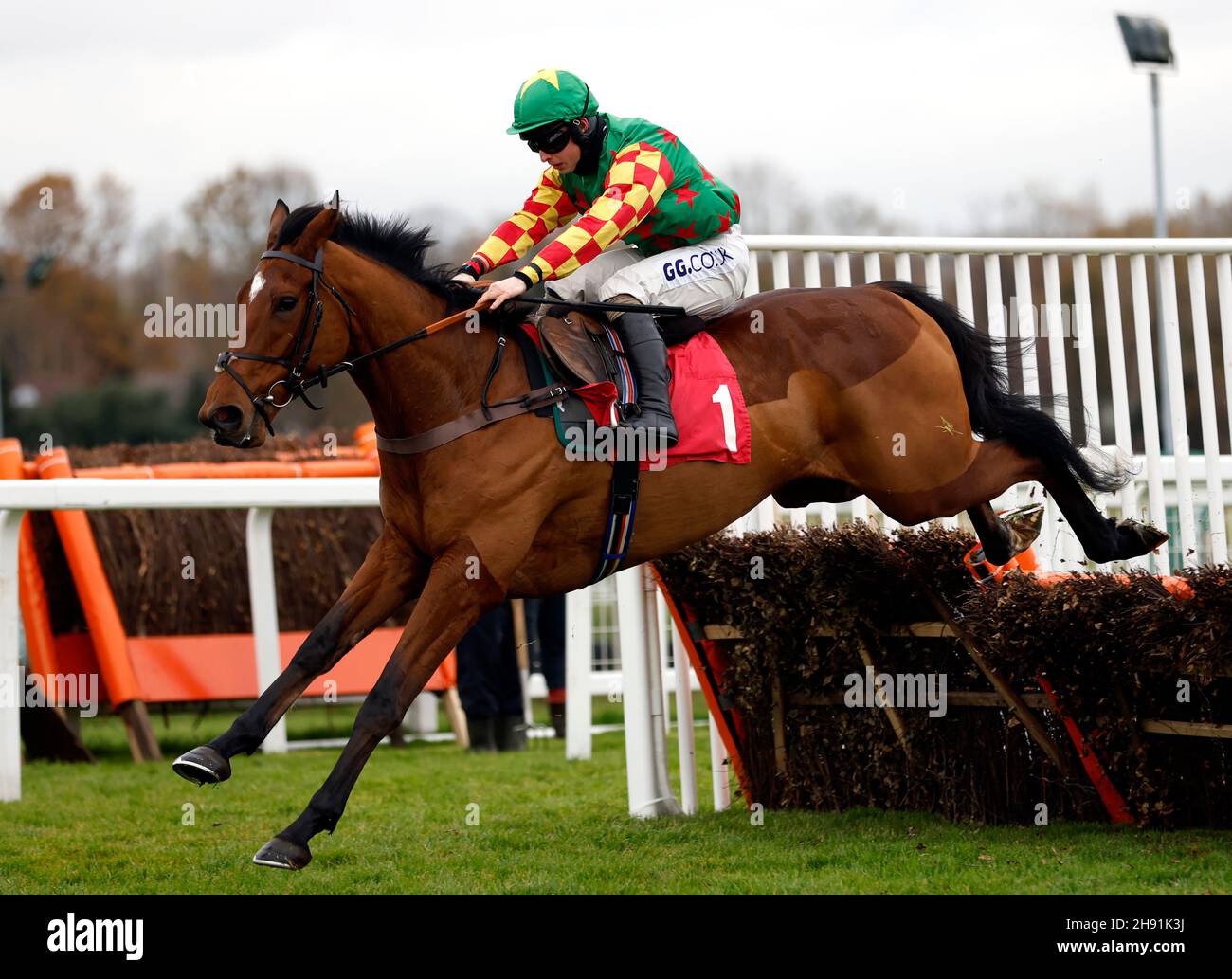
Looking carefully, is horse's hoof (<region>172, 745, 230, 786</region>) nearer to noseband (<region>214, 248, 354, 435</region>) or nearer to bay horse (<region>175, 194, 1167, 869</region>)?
bay horse (<region>175, 194, 1167, 869</region>)

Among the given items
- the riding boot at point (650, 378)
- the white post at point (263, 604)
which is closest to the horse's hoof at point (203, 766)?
the riding boot at point (650, 378)

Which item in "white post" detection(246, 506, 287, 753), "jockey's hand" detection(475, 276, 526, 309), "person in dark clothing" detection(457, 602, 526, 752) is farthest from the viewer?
"person in dark clothing" detection(457, 602, 526, 752)

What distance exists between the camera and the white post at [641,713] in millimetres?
6562

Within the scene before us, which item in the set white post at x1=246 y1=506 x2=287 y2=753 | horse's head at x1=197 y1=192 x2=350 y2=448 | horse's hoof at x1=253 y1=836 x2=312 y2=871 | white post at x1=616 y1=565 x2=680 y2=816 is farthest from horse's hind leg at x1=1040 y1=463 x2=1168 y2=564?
white post at x1=246 y1=506 x2=287 y2=753

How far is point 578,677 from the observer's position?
29.5 feet

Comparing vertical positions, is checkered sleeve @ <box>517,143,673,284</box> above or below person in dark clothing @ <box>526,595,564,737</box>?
above

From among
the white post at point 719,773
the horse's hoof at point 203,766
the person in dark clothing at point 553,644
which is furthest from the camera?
the person in dark clothing at point 553,644

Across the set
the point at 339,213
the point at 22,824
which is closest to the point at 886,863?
the point at 339,213

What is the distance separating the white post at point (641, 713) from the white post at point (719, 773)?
195mm

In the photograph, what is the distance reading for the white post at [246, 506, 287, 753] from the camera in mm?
8727

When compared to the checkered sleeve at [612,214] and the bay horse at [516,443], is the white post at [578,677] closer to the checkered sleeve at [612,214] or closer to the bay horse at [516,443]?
the bay horse at [516,443]

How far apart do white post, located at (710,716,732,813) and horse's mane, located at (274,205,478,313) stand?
7.65ft

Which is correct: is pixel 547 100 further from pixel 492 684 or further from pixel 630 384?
pixel 492 684

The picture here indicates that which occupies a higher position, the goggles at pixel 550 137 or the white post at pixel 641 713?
the goggles at pixel 550 137
